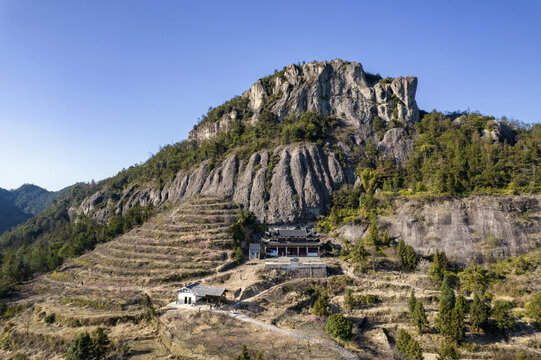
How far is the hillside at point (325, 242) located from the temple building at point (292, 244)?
11.2 feet

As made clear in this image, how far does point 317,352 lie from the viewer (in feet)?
98.8

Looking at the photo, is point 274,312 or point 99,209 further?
point 99,209

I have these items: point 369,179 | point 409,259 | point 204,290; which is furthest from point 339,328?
point 369,179

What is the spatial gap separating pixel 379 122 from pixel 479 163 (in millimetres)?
29681

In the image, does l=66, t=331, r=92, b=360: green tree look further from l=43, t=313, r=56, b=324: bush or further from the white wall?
l=43, t=313, r=56, b=324: bush

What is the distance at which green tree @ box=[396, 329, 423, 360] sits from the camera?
2908 centimetres

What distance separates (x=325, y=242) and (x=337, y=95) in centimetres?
5192

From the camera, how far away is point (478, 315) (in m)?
33.5

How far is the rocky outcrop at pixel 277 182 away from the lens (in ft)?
217

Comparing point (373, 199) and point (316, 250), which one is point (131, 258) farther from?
point (373, 199)

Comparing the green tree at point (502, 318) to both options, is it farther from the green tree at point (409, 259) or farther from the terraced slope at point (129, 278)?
the terraced slope at point (129, 278)

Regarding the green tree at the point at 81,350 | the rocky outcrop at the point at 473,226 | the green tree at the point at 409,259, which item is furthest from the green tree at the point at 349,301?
the green tree at the point at 81,350

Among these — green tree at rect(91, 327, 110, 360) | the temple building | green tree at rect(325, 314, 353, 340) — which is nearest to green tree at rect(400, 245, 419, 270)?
the temple building

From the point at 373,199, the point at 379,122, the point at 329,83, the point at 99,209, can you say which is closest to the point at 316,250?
the point at 373,199
